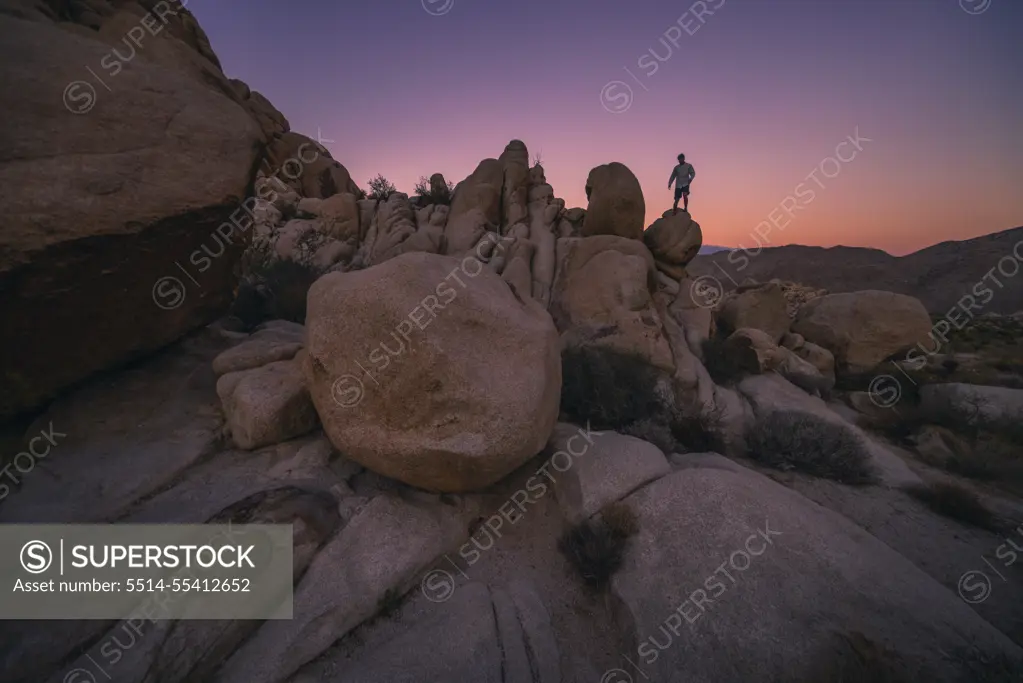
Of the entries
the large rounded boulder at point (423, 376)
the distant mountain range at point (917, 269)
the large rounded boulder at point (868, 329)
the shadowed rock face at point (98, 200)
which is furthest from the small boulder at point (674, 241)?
the distant mountain range at point (917, 269)

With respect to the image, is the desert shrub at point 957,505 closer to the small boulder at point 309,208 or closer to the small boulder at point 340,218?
the small boulder at point 340,218

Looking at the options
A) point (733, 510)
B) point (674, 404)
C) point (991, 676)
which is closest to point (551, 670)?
point (733, 510)

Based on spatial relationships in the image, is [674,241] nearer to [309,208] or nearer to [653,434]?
[653,434]

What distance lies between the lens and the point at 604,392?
6648 millimetres

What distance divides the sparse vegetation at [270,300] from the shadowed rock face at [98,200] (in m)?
2.24

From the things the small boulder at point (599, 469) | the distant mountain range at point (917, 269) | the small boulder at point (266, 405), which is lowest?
the small boulder at point (266, 405)

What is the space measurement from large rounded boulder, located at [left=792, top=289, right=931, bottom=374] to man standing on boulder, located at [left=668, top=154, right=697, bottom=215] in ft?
19.1

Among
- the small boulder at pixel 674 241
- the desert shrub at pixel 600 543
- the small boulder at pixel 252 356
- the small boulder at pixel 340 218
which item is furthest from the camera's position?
the small boulder at pixel 340 218

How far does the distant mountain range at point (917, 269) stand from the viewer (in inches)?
1697

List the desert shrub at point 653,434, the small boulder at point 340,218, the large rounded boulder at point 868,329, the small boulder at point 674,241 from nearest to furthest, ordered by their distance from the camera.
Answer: the desert shrub at point 653,434 < the large rounded boulder at point 868,329 < the small boulder at point 674,241 < the small boulder at point 340,218

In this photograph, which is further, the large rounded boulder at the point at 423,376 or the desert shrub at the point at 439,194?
the desert shrub at the point at 439,194

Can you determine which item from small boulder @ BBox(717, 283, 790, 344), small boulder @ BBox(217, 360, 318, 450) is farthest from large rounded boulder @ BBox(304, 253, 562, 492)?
small boulder @ BBox(717, 283, 790, 344)

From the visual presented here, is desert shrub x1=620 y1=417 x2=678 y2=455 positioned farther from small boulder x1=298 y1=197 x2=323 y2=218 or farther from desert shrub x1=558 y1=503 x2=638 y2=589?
small boulder x1=298 y1=197 x2=323 y2=218

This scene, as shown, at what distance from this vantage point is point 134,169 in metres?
4.09
